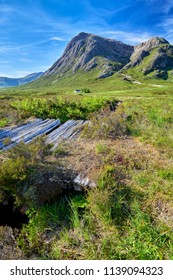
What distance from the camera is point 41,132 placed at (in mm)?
8219

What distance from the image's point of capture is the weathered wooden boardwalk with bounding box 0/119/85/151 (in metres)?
7.44

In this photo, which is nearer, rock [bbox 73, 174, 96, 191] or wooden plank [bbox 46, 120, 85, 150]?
rock [bbox 73, 174, 96, 191]

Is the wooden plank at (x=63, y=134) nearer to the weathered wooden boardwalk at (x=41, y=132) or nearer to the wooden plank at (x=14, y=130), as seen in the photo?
the weathered wooden boardwalk at (x=41, y=132)

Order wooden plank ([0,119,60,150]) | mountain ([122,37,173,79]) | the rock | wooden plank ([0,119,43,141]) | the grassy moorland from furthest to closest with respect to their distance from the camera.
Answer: mountain ([122,37,173,79]) < wooden plank ([0,119,43,141]) < wooden plank ([0,119,60,150]) < the rock < the grassy moorland

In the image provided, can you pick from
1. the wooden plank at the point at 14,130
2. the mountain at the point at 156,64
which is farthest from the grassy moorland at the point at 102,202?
the mountain at the point at 156,64

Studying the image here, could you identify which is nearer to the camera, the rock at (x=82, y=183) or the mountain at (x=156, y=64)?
the rock at (x=82, y=183)

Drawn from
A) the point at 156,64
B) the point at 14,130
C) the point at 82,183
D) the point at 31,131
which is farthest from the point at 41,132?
the point at 156,64

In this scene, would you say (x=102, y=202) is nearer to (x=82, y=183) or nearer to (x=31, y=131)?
(x=82, y=183)

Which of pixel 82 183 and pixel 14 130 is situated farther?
pixel 14 130

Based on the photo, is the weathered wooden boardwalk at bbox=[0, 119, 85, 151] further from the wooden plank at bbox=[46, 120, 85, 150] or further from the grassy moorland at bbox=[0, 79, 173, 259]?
the grassy moorland at bbox=[0, 79, 173, 259]

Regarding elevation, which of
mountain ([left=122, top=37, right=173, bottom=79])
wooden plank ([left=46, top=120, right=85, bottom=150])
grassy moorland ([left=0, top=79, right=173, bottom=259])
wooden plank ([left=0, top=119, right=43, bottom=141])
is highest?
mountain ([left=122, top=37, right=173, bottom=79])

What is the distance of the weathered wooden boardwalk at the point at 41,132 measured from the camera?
7.44 meters

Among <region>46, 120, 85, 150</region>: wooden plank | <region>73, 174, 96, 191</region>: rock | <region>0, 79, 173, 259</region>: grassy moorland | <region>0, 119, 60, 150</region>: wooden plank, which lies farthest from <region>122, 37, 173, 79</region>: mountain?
<region>73, 174, 96, 191</region>: rock
